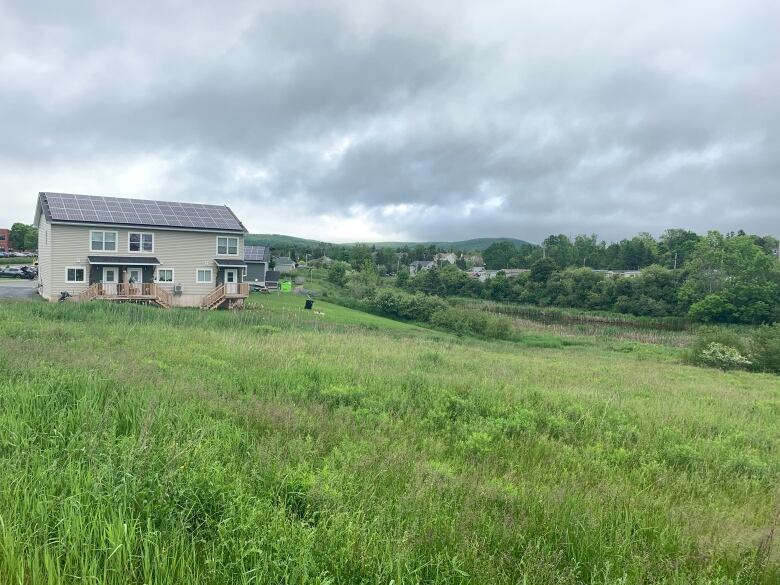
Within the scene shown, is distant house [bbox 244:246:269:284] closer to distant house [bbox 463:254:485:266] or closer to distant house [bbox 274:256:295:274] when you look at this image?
distant house [bbox 274:256:295:274]

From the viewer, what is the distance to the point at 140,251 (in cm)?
3209

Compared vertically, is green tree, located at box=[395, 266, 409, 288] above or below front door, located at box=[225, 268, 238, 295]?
below

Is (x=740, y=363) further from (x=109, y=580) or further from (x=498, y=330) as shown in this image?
(x=109, y=580)

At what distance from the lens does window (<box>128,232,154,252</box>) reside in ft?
104

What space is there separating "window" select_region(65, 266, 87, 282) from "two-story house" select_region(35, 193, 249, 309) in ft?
0.18

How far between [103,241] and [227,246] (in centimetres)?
818

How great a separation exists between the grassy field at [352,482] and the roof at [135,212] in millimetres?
25830

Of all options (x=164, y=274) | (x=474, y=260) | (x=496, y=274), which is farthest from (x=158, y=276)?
(x=474, y=260)

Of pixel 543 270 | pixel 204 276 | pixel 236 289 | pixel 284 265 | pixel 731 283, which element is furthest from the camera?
pixel 284 265

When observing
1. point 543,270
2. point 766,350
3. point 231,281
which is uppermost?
point 543,270

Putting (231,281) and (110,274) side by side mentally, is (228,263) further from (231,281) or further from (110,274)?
(110,274)

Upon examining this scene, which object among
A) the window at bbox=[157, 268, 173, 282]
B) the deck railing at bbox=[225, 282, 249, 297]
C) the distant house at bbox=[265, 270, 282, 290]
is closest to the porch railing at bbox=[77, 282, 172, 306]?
the window at bbox=[157, 268, 173, 282]

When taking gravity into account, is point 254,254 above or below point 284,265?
above

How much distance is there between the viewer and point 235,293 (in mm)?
33125
